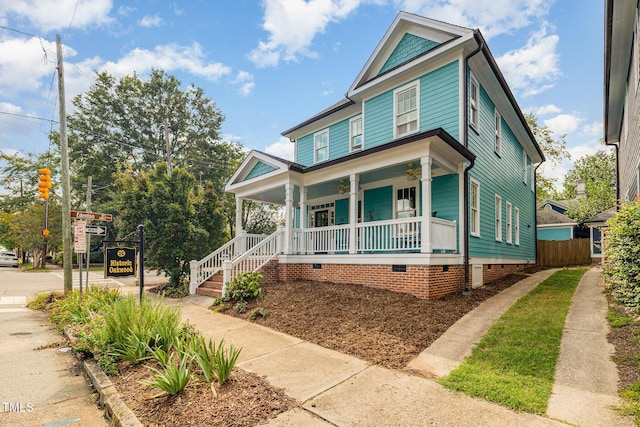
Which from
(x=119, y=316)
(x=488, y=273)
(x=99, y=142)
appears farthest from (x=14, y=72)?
(x=99, y=142)

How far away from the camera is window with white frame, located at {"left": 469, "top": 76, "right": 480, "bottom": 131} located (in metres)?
10.3

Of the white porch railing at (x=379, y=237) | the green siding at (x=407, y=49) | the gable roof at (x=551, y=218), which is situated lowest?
the white porch railing at (x=379, y=237)

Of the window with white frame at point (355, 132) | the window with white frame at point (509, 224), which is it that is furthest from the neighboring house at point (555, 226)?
the window with white frame at point (355, 132)

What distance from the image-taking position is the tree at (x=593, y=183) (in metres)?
24.5

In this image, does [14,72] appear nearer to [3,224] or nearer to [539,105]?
[3,224]

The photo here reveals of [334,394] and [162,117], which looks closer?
[334,394]

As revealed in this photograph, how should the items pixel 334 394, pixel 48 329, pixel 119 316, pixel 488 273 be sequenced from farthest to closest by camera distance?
pixel 488 273 < pixel 48 329 < pixel 119 316 < pixel 334 394

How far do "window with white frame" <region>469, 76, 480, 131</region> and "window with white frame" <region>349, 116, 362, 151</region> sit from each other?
391cm

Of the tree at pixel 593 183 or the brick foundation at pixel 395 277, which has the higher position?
the tree at pixel 593 183

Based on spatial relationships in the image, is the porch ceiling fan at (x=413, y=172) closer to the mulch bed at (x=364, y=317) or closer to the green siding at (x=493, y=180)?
the green siding at (x=493, y=180)

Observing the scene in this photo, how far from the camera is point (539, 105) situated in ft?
92.5

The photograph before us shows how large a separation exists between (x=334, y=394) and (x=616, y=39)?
444 inches

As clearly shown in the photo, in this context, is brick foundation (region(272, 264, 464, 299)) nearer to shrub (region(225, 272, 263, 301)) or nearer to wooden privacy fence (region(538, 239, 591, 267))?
shrub (region(225, 272, 263, 301))

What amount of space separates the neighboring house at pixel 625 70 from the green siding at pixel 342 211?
27.7 ft
